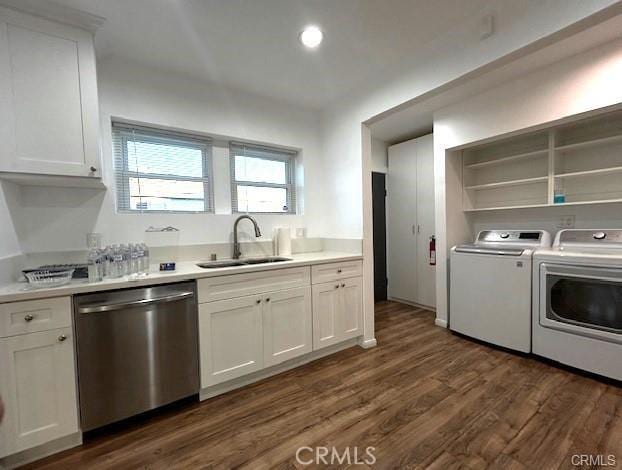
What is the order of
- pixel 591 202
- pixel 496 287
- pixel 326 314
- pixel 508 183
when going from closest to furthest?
pixel 591 202
pixel 326 314
pixel 496 287
pixel 508 183

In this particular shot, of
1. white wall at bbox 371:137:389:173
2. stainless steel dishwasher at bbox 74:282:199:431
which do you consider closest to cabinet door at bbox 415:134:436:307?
white wall at bbox 371:137:389:173

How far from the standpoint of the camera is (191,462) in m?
1.43

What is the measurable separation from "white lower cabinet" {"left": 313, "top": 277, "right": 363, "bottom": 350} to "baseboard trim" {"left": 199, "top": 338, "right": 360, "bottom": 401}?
0.38 ft

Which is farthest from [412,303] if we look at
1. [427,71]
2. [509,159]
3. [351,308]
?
[427,71]

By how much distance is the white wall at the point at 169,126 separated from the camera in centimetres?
192

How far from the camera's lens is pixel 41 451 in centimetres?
148

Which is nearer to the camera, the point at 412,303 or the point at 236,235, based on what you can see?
the point at 236,235

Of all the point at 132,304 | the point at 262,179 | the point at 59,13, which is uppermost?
the point at 59,13

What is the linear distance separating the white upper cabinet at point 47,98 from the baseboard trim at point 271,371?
1.65 m

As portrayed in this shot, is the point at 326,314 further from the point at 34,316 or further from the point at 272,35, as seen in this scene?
the point at 272,35

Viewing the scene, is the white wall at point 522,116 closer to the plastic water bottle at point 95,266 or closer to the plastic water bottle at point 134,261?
the plastic water bottle at point 134,261

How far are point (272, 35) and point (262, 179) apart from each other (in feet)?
4.36

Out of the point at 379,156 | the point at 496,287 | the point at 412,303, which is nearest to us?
the point at 496,287

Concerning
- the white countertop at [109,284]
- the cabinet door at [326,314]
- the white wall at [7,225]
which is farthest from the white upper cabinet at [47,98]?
the cabinet door at [326,314]
